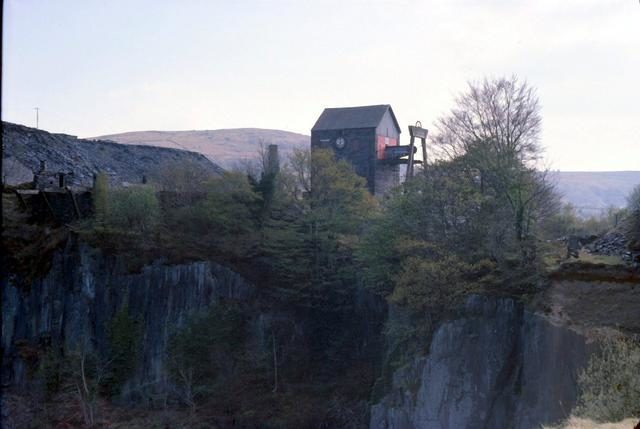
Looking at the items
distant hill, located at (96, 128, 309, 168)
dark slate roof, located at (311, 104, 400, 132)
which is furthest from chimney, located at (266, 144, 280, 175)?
distant hill, located at (96, 128, 309, 168)

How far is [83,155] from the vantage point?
28.1m

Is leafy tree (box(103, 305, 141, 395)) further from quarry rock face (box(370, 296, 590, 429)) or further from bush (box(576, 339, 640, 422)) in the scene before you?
bush (box(576, 339, 640, 422))

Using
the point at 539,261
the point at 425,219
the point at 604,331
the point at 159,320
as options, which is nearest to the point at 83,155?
the point at 159,320

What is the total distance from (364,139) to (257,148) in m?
17.1

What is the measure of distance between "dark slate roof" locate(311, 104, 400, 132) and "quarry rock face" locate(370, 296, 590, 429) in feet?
50.0

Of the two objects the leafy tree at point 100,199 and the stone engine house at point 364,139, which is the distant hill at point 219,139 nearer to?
the stone engine house at point 364,139

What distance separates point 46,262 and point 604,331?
57.9ft

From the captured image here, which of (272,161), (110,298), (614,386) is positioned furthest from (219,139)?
(614,386)

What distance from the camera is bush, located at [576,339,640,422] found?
376 inches

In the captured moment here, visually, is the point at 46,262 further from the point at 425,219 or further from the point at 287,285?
the point at 425,219

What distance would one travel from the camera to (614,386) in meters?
10.2

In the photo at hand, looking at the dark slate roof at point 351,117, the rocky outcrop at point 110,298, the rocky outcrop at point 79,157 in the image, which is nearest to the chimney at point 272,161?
the rocky outcrop at point 79,157

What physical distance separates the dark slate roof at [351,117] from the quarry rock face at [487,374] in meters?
15.2

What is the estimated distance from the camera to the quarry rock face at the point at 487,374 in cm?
1399
